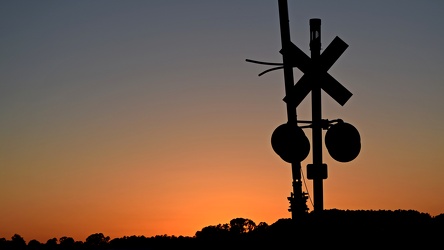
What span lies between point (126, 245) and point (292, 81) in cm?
544

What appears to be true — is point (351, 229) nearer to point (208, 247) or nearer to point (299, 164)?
point (299, 164)

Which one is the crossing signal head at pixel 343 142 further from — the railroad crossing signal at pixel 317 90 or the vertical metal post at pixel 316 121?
the vertical metal post at pixel 316 121

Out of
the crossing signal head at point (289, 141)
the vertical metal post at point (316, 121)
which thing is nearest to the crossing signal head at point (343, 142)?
the vertical metal post at point (316, 121)

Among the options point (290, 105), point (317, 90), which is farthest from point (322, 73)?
point (290, 105)

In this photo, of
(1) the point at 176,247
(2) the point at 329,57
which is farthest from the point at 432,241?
(1) the point at 176,247

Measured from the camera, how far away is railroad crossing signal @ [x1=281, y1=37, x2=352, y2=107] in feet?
50.6

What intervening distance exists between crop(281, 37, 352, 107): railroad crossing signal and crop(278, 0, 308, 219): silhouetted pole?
0.09 meters

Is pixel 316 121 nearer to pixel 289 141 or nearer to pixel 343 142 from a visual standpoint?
pixel 343 142

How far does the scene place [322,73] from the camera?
15.5 m

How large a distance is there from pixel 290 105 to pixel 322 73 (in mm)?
944

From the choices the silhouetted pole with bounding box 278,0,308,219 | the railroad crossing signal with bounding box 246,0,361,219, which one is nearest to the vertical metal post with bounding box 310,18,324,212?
the railroad crossing signal with bounding box 246,0,361,219

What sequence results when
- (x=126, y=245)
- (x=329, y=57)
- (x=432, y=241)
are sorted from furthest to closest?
1. (x=126, y=245)
2. (x=329, y=57)
3. (x=432, y=241)

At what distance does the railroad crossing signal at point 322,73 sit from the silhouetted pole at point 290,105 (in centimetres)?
9

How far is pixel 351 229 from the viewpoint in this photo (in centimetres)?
1513
